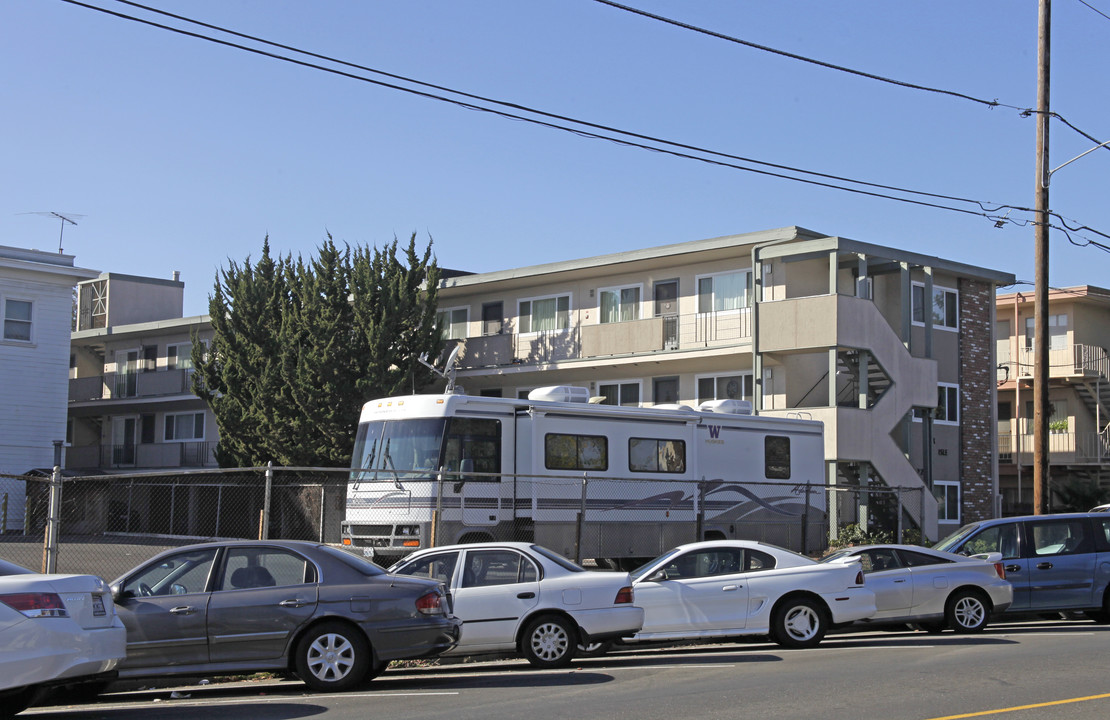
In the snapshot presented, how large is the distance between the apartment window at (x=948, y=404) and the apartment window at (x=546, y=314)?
10.5 metres

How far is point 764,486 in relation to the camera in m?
22.9

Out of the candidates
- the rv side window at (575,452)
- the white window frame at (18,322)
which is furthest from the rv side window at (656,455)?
the white window frame at (18,322)

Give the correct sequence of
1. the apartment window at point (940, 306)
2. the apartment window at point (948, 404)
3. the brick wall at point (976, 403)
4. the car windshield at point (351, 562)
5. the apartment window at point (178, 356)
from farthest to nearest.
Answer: the apartment window at point (178, 356) → the brick wall at point (976, 403) → the apartment window at point (948, 404) → the apartment window at point (940, 306) → the car windshield at point (351, 562)

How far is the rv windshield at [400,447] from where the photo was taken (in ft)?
63.3

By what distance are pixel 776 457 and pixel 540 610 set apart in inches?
467

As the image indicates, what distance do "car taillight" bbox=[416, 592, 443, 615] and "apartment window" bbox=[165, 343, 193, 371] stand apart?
3376 cm

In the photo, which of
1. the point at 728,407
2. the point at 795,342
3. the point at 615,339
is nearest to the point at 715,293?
the point at 615,339

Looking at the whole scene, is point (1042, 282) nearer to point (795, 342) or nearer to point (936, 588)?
point (795, 342)

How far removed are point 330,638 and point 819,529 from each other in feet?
47.5

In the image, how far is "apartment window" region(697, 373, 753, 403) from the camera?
30656mm

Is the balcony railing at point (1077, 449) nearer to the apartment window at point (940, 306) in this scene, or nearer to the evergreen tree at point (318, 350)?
the apartment window at point (940, 306)

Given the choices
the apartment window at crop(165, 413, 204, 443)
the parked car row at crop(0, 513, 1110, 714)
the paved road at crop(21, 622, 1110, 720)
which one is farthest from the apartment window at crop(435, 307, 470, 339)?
the paved road at crop(21, 622, 1110, 720)

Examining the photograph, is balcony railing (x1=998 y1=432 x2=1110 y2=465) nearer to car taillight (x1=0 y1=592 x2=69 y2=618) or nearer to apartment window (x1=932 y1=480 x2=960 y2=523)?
apartment window (x1=932 y1=480 x2=960 y2=523)

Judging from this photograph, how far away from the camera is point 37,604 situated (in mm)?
8656
